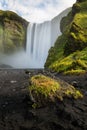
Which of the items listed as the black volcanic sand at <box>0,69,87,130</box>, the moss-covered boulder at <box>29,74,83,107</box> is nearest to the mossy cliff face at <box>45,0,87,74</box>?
the moss-covered boulder at <box>29,74,83,107</box>

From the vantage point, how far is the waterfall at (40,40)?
376 feet

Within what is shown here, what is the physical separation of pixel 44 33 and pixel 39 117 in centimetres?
10614

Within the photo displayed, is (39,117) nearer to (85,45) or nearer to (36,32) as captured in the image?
(85,45)

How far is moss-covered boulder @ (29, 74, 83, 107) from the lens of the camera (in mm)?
19922

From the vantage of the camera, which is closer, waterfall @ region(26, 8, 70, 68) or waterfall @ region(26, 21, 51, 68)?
waterfall @ region(26, 21, 51, 68)

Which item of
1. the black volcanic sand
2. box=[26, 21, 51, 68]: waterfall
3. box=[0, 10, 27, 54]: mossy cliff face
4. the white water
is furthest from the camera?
box=[0, 10, 27, 54]: mossy cliff face

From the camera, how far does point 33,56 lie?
11844 centimetres

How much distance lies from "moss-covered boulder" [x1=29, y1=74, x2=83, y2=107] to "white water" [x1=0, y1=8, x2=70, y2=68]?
289ft

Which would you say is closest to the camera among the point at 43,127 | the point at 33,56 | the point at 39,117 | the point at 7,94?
the point at 43,127

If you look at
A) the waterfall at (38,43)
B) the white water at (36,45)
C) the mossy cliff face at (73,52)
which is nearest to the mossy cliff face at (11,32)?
the white water at (36,45)

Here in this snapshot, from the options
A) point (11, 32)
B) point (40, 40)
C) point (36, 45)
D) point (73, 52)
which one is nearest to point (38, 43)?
point (36, 45)

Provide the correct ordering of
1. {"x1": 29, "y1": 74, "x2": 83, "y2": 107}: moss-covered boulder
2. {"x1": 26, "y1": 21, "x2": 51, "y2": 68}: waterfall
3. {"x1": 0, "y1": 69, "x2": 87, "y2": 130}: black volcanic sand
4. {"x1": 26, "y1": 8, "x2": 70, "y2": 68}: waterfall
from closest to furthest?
{"x1": 0, "y1": 69, "x2": 87, "y2": 130}: black volcanic sand, {"x1": 29, "y1": 74, "x2": 83, "y2": 107}: moss-covered boulder, {"x1": 26, "y1": 21, "x2": 51, "y2": 68}: waterfall, {"x1": 26, "y1": 8, "x2": 70, "y2": 68}: waterfall

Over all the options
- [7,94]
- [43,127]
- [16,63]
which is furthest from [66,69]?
[16,63]

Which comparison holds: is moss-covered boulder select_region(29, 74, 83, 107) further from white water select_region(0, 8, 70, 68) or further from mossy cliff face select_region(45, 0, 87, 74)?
white water select_region(0, 8, 70, 68)
